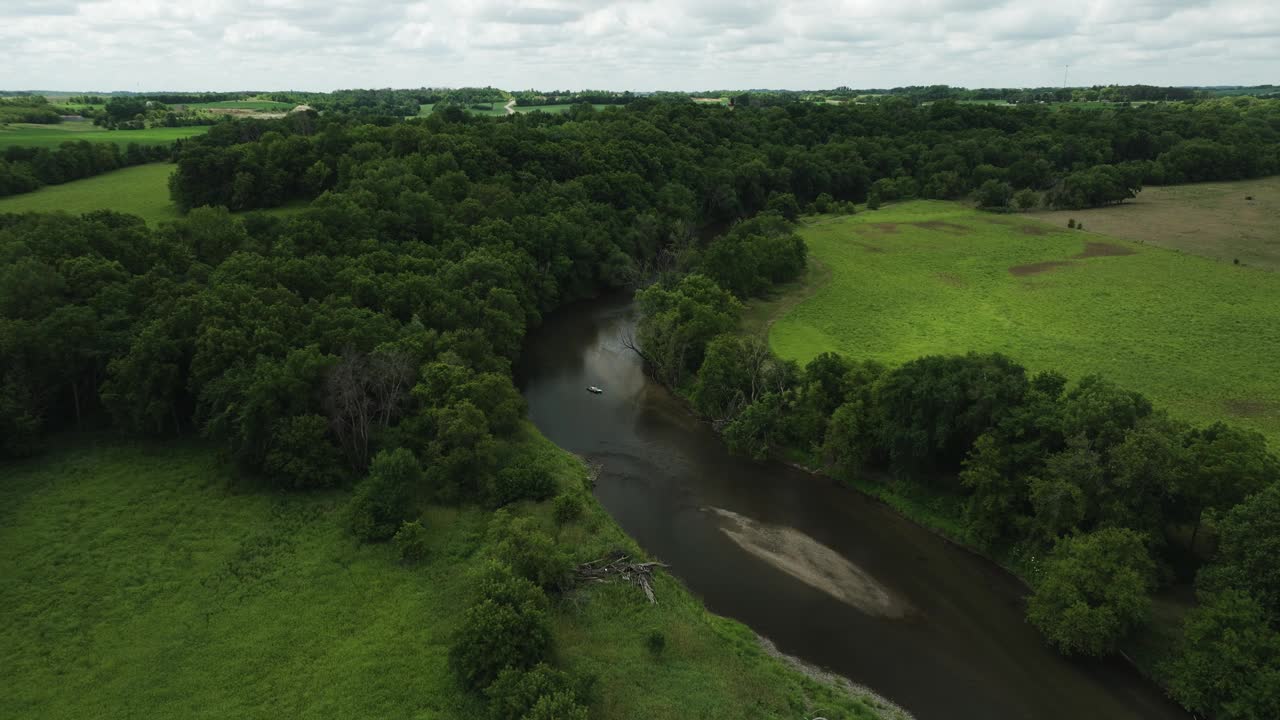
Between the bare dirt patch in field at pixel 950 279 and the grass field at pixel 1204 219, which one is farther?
the grass field at pixel 1204 219

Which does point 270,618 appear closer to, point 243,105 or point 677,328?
point 677,328

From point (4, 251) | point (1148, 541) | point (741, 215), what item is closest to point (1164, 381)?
point (1148, 541)

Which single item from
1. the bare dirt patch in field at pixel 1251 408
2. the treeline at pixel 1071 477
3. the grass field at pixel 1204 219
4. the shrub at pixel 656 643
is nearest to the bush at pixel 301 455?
the shrub at pixel 656 643

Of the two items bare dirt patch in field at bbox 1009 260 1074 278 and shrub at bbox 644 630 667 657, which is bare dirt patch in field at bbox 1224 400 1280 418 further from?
shrub at bbox 644 630 667 657

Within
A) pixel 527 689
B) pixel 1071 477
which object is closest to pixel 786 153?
pixel 1071 477

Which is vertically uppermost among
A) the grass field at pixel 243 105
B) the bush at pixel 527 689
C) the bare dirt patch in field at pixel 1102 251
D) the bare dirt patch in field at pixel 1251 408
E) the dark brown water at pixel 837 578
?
the grass field at pixel 243 105

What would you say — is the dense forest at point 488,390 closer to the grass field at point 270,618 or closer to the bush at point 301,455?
the bush at point 301,455
